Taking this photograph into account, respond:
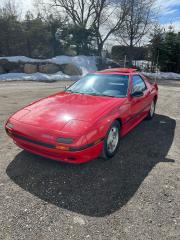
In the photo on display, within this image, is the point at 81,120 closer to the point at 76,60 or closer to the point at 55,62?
the point at 55,62

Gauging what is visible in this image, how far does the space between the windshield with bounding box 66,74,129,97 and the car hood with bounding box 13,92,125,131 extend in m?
0.25

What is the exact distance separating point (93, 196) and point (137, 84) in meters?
2.86

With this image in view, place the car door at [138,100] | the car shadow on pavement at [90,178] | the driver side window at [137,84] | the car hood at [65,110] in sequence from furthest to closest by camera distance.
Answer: the driver side window at [137,84]
the car door at [138,100]
the car hood at [65,110]
the car shadow on pavement at [90,178]

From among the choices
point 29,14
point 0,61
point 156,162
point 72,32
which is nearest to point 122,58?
point 72,32

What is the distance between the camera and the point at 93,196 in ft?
8.61

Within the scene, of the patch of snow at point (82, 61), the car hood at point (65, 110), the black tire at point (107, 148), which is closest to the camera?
the car hood at point (65, 110)

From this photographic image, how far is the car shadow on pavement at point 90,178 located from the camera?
252 centimetres

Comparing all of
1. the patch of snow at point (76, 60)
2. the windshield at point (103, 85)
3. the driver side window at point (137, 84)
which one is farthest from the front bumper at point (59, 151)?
the patch of snow at point (76, 60)

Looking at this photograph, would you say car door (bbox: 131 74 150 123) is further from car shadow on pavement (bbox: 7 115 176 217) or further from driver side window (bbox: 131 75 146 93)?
car shadow on pavement (bbox: 7 115 176 217)

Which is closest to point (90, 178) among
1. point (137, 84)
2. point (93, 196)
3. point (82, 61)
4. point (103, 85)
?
point (93, 196)

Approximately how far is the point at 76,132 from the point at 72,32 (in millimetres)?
21438

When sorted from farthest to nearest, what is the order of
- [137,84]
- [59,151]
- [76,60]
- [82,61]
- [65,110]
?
[82,61] → [76,60] → [137,84] → [65,110] → [59,151]

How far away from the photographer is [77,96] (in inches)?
157

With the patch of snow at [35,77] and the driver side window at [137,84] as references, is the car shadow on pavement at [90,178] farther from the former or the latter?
the patch of snow at [35,77]
